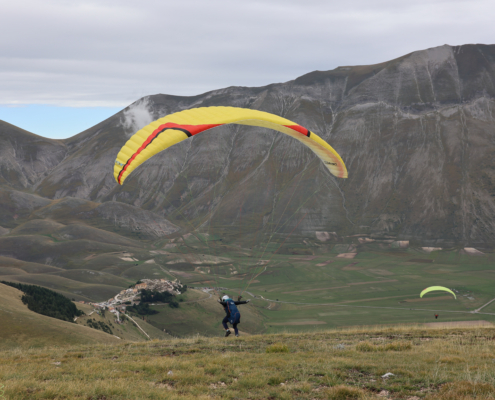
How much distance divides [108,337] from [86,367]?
22.1m

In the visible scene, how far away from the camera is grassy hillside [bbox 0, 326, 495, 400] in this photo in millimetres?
7836

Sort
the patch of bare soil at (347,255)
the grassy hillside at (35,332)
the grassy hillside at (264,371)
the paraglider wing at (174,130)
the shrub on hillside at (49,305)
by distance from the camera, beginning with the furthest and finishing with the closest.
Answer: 1. the patch of bare soil at (347,255)
2. the shrub on hillside at (49,305)
3. the grassy hillside at (35,332)
4. the paraglider wing at (174,130)
5. the grassy hillside at (264,371)

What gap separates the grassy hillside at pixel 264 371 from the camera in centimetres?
784

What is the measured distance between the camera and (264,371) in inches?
372

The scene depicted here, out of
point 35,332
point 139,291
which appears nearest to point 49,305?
point 35,332

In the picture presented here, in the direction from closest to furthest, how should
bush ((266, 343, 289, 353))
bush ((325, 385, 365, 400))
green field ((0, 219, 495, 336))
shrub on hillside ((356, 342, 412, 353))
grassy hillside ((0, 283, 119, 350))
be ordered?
bush ((325, 385, 365, 400)) → shrub on hillside ((356, 342, 412, 353)) → bush ((266, 343, 289, 353)) → grassy hillside ((0, 283, 119, 350)) → green field ((0, 219, 495, 336))

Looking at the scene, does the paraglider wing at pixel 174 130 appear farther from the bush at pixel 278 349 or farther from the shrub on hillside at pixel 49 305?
the shrub on hillside at pixel 49 305

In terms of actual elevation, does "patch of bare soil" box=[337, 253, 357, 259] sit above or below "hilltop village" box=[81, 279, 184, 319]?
below

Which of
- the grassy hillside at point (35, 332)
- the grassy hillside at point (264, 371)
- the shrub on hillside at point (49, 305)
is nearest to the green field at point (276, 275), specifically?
the shrub on hillside at point (49, 305)

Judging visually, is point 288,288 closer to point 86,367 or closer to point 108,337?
point 108,337

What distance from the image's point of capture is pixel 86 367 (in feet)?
34.3

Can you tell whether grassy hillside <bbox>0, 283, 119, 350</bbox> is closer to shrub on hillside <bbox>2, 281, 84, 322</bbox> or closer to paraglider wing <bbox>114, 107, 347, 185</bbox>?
shrub on hillside <bbox>2, 281, 84, 322</bbox>

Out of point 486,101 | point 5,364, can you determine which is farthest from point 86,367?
point 486,101

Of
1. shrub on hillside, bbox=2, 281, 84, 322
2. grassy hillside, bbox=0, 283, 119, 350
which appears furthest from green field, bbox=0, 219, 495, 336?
→ grassy hillside, bbox=0, 283, 119, 350
